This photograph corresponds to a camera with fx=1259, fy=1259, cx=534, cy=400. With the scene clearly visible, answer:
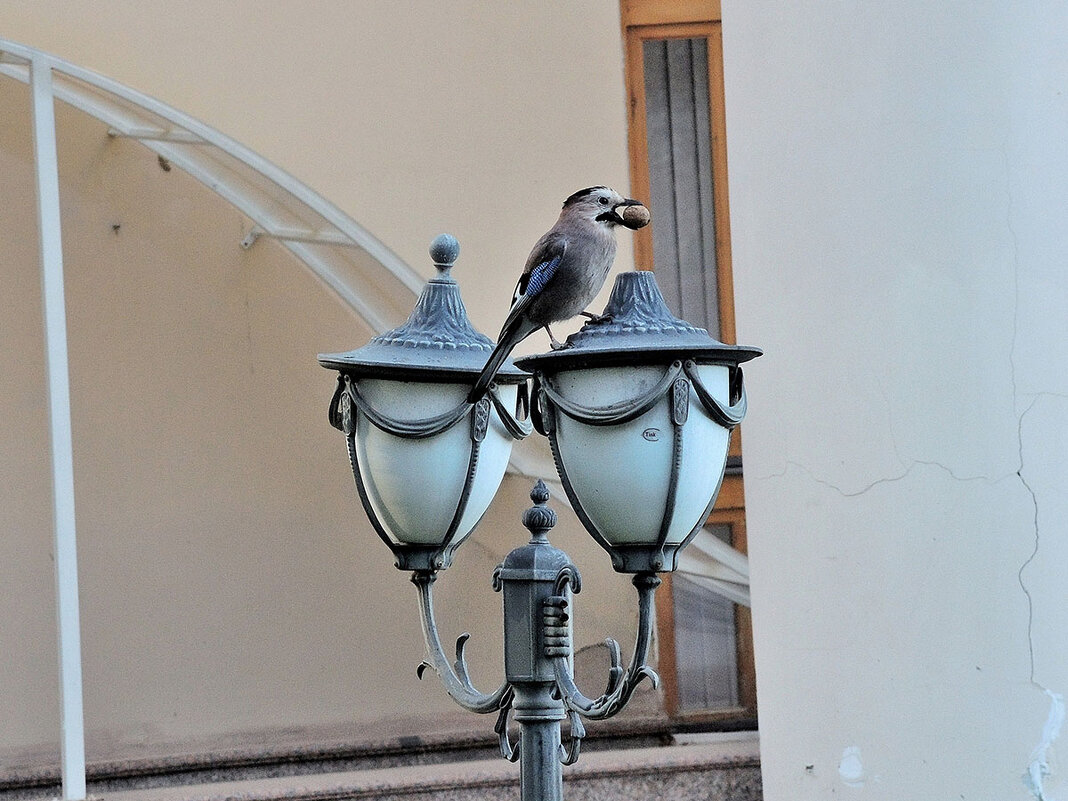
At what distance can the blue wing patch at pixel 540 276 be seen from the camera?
1.74 m

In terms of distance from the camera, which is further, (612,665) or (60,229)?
(60,229)

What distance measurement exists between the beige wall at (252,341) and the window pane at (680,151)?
0.19m

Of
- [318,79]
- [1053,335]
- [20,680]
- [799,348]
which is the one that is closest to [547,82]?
[318,79]

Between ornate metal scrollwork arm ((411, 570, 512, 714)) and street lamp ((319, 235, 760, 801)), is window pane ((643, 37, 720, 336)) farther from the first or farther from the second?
ornate metal scrollwork arm ((411, 570, 512, 714))

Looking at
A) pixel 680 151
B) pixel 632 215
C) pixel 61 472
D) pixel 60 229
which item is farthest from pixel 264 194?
pixel 632 215

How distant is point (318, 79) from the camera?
496 cm

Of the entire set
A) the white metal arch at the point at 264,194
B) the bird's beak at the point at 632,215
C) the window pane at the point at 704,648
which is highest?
the white metal arch at the point at 264,194

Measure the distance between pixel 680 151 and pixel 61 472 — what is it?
2833 mm

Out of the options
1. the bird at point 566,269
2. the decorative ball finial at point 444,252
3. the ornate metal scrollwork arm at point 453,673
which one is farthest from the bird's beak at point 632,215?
the ornate metal scrollwork arm at point 453,673

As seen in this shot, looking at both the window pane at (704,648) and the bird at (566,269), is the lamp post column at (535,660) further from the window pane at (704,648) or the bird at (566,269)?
the window pane at (704,648)

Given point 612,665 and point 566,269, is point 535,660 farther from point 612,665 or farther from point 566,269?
point 566,269

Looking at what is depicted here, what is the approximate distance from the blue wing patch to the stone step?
261cm

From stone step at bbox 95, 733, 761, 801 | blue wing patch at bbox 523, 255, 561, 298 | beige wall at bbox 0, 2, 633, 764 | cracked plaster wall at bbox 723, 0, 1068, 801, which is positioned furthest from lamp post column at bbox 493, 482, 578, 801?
beige wall at bbox 0, 2, 633, 764

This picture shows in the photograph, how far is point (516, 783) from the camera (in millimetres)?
4020
